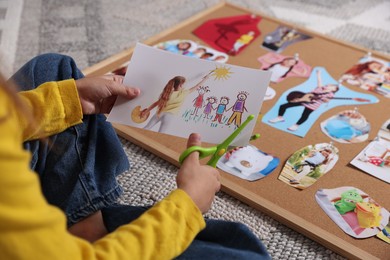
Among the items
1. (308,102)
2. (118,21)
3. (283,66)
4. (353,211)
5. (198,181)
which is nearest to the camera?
(198,181)

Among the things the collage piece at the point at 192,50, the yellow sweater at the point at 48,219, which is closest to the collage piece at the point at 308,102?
the collage piece at the point at 192,50

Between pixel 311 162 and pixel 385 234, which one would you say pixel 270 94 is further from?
pixel 385 234

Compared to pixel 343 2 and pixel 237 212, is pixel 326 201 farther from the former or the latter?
pixel 343 2

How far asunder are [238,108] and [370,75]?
532mm

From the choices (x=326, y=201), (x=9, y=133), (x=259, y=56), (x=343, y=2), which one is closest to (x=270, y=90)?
(x=259, y=56)

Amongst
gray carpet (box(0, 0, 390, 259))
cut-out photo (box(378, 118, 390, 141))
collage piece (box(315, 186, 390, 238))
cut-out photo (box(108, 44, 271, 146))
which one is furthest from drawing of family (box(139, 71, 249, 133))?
gray carpet (box(0, 0, 390, 259))

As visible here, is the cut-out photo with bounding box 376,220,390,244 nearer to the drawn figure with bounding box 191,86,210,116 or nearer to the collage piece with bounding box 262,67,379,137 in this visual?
the collage piece with bounding box 262,67,379,137

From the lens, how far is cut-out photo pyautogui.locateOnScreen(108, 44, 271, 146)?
0.75 meters

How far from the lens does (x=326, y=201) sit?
83 centimetres

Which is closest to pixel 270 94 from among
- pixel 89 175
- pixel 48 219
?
pixel 89 175

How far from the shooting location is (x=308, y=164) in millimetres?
902

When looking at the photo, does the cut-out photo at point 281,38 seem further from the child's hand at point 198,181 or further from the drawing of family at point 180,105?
the child's hand at point 198,181

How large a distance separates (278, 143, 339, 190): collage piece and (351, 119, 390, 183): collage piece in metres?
0.05

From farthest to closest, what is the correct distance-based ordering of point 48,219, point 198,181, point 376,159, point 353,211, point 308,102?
1. point 308,102
2. point 376,159
3. point 353,211
4. point 198,181
5. point 48,219
